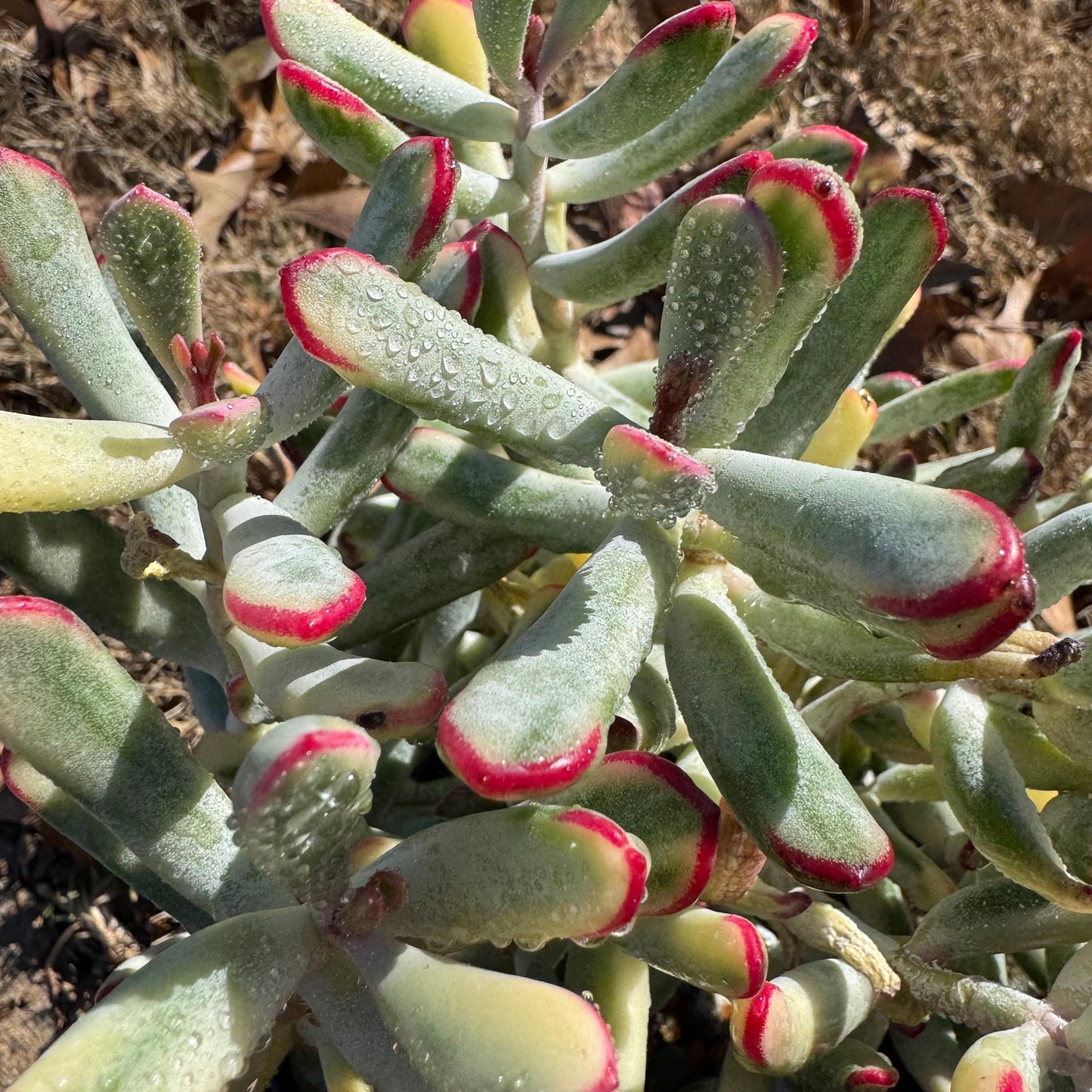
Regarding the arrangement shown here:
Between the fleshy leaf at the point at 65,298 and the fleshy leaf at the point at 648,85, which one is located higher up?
the fleshy leaf at the point at 648,85

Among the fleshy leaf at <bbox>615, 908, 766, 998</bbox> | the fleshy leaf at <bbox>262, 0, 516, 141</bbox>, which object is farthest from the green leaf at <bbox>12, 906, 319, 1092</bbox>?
the fleshy leaf at <bbox>262, 0, 516, 141</bbox>

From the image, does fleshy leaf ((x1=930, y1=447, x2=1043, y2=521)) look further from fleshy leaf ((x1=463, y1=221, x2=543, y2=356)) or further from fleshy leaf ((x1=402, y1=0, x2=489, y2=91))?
fleshy leaf ((x1=402, y1=0, x2=489, y2=91))

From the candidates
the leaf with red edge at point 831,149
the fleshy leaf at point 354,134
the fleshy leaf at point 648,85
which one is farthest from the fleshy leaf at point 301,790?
the leaf with red edge at point 831,149

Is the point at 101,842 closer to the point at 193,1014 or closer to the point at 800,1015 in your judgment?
the point at 193,1014

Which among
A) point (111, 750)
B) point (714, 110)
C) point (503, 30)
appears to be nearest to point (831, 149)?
point (714, 110)

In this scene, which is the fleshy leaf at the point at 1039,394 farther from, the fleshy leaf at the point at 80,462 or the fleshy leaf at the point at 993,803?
the fleshy leaf at the point at 80,462

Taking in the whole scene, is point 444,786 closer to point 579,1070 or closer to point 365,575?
point 365,575
